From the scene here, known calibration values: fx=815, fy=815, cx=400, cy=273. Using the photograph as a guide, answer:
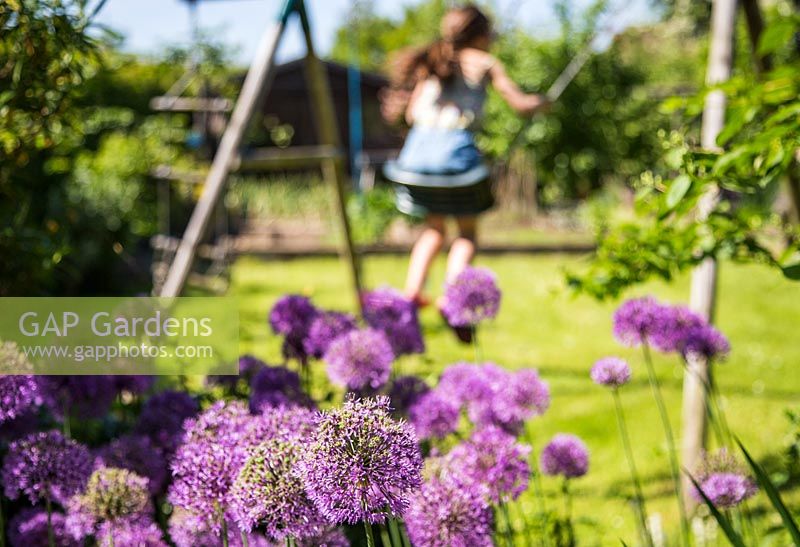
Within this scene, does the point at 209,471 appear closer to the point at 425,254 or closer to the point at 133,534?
the point at 133,534

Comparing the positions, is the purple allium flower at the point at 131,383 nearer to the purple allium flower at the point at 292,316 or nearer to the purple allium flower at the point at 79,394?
the purple allium flower at the point at 79,394

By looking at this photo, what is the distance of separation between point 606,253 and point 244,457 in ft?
3.77

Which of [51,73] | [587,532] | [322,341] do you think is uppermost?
[51,73]

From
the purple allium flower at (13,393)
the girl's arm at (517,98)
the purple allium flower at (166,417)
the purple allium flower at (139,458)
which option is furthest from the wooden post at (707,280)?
the purple allium flower at (13,393)

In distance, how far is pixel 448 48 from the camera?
181 inches

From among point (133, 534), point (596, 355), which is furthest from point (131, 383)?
point (596, 355)

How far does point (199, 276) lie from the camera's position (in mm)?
8562

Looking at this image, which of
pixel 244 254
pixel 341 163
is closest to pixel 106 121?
pixel 244 254

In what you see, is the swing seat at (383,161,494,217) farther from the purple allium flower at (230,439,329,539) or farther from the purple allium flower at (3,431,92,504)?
the purple allium flower at (230,439,329,539)

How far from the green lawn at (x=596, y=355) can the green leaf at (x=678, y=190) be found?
0.49 metres

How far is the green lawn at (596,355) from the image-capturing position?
2949mm

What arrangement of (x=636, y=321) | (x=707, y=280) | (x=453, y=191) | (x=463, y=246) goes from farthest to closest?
(x=453, y=191) → (x=463, y=246) → (x=707, y=280) → (x=636, y=321)

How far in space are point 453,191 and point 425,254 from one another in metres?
0.38

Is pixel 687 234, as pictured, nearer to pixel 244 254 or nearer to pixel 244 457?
pixel 244 457
